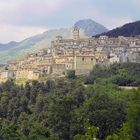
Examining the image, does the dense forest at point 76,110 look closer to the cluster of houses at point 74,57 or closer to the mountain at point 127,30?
the cluster of houses at point 74,57

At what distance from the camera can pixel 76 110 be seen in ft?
169

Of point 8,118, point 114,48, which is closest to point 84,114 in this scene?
point 8,118

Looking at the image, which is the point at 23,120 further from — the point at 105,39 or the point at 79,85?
the point at 105,39

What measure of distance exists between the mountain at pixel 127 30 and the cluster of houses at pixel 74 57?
44.0 ft

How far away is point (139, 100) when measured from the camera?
42062mm

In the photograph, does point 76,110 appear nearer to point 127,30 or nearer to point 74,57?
point 74,57

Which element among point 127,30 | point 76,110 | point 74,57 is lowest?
point 76,110

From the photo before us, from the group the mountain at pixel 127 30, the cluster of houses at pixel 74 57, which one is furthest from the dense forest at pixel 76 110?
the mountain at pixel 127 30

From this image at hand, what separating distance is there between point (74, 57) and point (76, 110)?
44761 millimetres

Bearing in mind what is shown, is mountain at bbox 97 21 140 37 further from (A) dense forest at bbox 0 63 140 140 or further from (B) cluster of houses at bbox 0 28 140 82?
(A) dense forest at bbox 0 63 140 140

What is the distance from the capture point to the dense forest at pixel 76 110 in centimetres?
4222

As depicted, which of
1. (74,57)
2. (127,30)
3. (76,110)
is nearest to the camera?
(76,110)

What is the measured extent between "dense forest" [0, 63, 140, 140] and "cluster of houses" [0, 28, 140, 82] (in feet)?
34.6

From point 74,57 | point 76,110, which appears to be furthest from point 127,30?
point 76,110
